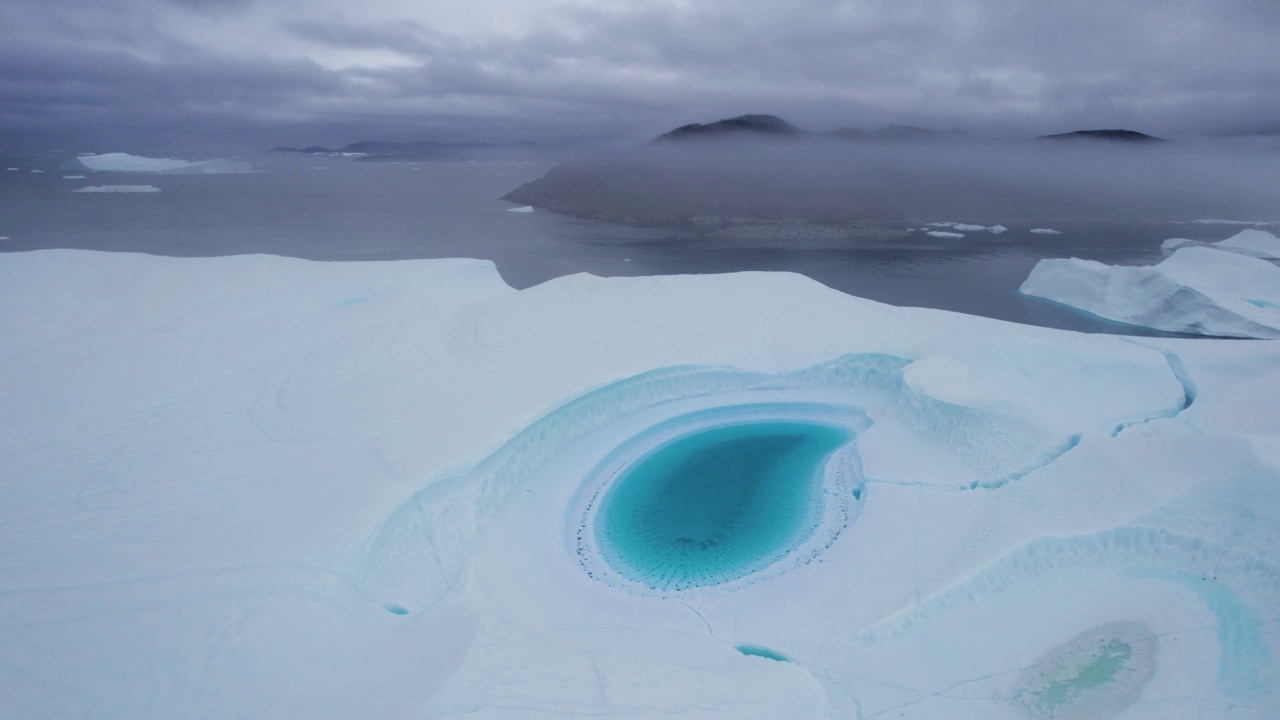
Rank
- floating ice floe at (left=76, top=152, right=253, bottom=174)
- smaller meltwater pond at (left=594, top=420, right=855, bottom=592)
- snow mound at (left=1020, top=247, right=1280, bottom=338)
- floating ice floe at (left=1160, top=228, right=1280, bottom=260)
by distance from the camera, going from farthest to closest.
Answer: floating ice floe at (left=76, top=152, right=253, bottom=174) → floating ice floe at (left=1160, top=228, right=1280, bottom=260) → snow mound at (left=1020, top=247, right=1280, bottom=338) → smaller meltwater pond at (left=594, top=420, right=855, bottom=592)

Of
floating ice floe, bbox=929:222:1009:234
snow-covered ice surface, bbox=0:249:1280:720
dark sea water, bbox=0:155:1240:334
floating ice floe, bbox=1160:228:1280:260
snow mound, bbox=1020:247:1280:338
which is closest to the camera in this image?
snow-covered ice surface, bbox=0:249:1280:720

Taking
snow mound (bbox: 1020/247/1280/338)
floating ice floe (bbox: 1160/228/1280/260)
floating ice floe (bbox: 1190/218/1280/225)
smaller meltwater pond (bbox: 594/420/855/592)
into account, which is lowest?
smaller meltwater pond (bbox: 594/420/855/592)

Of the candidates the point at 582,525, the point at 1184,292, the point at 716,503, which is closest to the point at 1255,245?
the point at 1184,292

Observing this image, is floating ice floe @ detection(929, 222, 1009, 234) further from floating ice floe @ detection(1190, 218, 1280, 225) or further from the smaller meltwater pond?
the smaller meltwater pond

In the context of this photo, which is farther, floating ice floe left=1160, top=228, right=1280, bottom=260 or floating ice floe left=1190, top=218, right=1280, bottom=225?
floating ice floe left=1190, top=218, right=1280, bottom=225

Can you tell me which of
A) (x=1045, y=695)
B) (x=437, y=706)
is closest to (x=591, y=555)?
(x=437, y=706)

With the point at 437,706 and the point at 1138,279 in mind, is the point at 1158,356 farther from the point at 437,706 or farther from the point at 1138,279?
the point at 437,706

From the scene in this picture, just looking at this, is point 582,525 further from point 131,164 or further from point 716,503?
point 131,164

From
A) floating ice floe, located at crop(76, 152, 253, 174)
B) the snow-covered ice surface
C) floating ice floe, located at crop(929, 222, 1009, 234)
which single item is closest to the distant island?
floating ice floe, located at crop(929, 222, 1009, 234)
